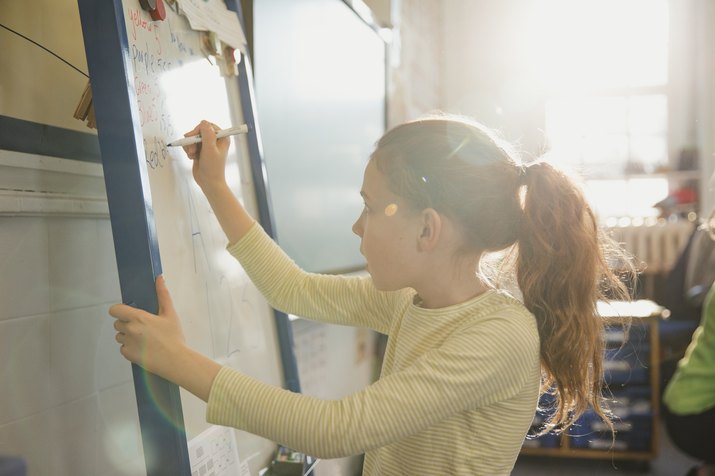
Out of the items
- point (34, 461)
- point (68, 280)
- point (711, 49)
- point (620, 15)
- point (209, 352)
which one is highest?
point (620, 15)

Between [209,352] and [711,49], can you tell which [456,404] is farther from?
[711,49]

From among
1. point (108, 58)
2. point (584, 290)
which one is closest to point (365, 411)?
point (584, 290)

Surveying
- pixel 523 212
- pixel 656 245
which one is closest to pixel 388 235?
pixel 523 212

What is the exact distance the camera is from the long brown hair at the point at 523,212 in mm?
1021

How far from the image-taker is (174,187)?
0.99 metres

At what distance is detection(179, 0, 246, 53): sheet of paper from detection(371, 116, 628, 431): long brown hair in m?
0.36

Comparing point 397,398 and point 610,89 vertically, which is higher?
point 610,89

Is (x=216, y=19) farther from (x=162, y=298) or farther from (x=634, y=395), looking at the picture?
(x=634, y=395)

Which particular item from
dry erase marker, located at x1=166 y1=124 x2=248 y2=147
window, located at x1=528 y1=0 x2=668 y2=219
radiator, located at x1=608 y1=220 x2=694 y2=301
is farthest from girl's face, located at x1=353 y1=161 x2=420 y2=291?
window, located at x1=528 y1=0 x2=668 y2=219

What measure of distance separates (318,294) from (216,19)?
517 millimetres

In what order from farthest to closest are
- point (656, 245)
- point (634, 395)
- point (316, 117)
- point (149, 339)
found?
1. point (656, 245)
2. point (634, 395)
3. point (316, 117)
4. point (149, 339)

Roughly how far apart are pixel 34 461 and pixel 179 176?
17.9 inches

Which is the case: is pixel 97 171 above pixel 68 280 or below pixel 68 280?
above

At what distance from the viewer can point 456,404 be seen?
0.90 meters
